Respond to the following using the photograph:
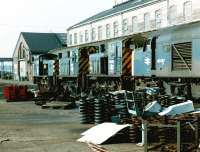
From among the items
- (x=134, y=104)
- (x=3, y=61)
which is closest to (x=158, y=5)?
(x=134, y=104)

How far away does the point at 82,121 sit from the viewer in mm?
13680

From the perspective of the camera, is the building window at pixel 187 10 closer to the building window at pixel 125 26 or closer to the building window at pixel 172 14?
the building window at pixel 172 14

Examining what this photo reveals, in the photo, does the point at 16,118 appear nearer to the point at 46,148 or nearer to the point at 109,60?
the point at 46,148

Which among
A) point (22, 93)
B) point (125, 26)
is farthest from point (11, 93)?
point (125, 26)

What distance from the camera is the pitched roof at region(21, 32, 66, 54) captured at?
70.4 m

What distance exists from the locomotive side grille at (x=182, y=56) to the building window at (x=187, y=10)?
2012 cm

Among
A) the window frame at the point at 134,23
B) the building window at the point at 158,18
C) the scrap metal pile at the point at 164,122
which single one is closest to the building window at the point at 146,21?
the building window at the point at 158,18

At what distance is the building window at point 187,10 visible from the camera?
115 ft

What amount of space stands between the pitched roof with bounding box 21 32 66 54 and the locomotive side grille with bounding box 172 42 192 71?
55.3m

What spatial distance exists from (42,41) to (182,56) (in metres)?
58.3

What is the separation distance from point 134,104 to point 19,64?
68.6 meters

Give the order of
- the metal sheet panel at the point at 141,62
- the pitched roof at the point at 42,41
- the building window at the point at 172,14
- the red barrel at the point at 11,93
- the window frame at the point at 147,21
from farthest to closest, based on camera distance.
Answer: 1. the pitched roof at the point at 42,41
2. the window frame at the point at 147,21
3. the building window at the point at 172,14
4. the red barrel at the point at 11,93
5. the metal sheet panel at the point at 141,62

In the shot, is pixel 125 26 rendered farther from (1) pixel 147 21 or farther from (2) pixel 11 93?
(2) pixel 11 93

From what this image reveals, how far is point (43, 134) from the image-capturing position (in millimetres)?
11328
